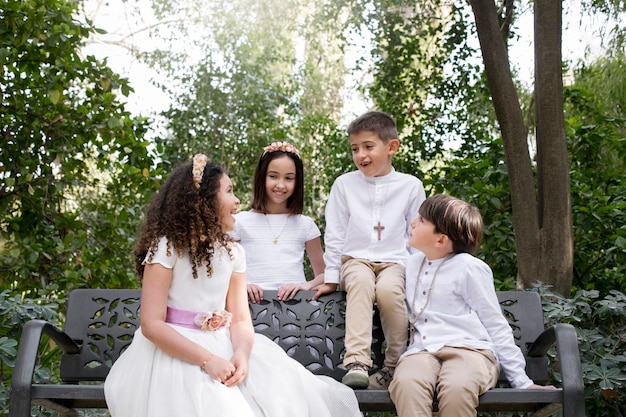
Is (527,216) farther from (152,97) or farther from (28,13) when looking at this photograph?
(152,97)

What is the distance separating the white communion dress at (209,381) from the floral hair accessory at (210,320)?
21mm

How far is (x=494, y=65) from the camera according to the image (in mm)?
4195

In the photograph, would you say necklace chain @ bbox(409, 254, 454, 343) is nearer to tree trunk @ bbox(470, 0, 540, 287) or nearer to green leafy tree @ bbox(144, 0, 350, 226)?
tree trunk @ bbox(470, 0, 540, 287)

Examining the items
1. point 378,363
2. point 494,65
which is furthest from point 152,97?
point 378,363

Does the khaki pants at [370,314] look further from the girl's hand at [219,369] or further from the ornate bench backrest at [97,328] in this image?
the ornate bench backrest at [97,328]

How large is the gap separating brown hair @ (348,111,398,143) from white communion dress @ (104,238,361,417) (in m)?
0.84

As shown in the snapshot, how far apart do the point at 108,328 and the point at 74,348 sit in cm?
17

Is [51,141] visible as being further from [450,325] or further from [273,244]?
[450,325]

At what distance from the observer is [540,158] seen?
4133 mm

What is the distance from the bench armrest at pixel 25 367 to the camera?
287cm

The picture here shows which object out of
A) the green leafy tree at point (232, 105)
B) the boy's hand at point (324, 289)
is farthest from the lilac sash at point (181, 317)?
the green leafy tree at point (232, 105)

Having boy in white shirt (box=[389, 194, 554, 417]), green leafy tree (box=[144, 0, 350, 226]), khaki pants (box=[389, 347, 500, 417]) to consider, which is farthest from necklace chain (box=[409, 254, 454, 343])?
green leafy tree (box=[144, 0, 350, 226])

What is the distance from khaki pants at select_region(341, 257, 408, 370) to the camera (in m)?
3.12

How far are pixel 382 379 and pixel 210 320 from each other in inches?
31.3
